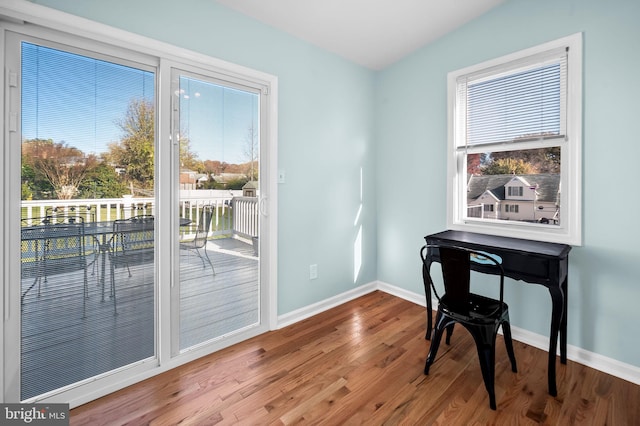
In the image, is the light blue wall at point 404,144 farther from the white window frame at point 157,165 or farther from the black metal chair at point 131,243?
the black metal chair at point 131,243

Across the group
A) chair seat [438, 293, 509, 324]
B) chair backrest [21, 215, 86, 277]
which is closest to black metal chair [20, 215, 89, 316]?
chair backrest [21, 215, 86, 277]

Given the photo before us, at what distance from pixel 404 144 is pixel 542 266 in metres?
1.81

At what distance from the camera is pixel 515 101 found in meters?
2.37

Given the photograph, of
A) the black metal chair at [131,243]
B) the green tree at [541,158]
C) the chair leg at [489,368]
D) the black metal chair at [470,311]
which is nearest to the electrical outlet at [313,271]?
the black metal chair at [470,311]

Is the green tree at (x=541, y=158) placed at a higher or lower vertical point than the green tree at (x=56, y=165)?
higher

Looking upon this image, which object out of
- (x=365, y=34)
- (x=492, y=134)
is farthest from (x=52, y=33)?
(x=492, y=134)

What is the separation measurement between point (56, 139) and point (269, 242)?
61.1 inches

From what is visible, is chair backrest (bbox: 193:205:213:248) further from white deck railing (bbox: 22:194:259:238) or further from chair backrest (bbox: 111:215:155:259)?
chair backrest (bbox: 111:215:155:259)

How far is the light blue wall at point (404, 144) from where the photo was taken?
1.86 meters

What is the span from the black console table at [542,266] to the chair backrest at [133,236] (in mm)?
2011

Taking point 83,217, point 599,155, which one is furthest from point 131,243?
point 599,155

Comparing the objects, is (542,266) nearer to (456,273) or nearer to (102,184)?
(456,273)

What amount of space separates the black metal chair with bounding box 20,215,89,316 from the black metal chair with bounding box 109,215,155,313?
0.15 meters

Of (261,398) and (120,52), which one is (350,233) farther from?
(120,52)
